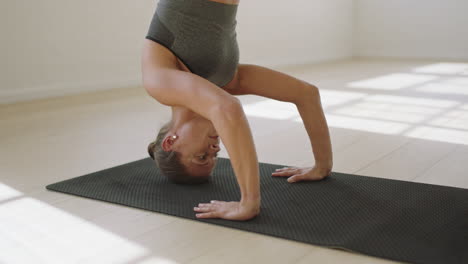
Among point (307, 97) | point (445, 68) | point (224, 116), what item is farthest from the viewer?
point (445, 68)

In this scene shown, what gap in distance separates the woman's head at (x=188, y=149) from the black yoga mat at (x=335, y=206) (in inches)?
2.4

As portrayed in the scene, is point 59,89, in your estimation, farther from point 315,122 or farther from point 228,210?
point 228,210

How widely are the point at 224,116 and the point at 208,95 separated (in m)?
0.09

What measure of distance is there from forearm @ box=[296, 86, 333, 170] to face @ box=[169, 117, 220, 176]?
1.16ft

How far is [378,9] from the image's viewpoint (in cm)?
811

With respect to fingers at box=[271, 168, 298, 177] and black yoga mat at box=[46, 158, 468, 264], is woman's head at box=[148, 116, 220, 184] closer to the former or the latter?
black yoga mat at box=[46, 158, 468, 264]

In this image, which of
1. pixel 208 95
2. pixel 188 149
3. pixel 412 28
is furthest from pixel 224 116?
pixel 412 28

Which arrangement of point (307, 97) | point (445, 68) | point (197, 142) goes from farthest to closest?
point (445, 68)
point (307, 97)
point (197, 142)

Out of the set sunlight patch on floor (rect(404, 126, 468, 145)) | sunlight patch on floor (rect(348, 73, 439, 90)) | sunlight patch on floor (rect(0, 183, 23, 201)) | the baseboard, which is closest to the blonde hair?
sunlight patch on floor (rect(0, 183, 23, 201))

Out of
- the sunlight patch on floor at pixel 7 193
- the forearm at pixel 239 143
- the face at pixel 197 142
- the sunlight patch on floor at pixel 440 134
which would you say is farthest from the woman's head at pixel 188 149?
the sunlight patch on floor at pixel 440 134

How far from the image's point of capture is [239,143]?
172cm

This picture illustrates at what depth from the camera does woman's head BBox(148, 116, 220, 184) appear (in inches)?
81.1

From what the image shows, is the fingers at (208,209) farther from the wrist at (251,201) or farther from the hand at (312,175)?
the hand at (312,175)

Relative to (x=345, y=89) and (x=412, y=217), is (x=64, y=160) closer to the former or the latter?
(x=412, y=217)
